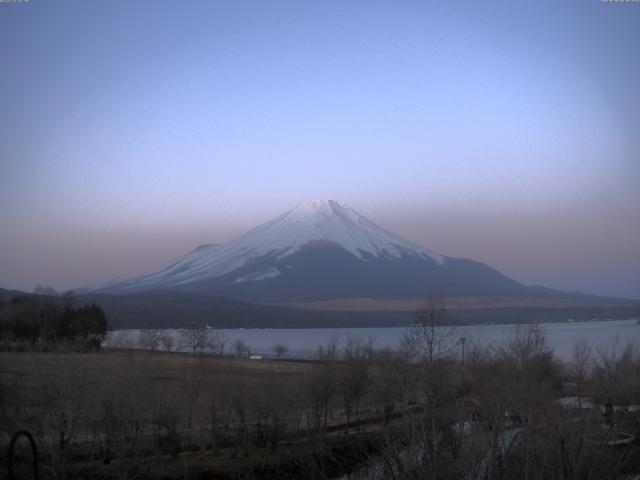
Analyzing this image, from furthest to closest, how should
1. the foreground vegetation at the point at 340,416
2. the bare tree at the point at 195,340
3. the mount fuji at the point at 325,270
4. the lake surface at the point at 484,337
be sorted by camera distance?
the mount fuji at the point at 325,270, the bare tree at the point at 195,340, the lake surface at the point at 484,337, the foreground vegetation at the point at 340,416

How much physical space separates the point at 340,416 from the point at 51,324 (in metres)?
28.8

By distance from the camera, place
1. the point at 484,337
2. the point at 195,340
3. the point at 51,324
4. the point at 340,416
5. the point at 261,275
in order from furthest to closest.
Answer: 1. the point at 261,275
2. the point at 484,337
3. the point at 195,340
4. the point at 51,324
5. the point at 340,416

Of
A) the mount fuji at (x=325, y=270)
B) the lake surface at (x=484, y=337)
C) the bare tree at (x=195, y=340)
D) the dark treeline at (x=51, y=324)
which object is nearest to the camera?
the lake surface at (x=484, y=337)

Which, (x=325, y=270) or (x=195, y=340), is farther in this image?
(x=325, y=270)

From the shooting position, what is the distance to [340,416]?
26938mm

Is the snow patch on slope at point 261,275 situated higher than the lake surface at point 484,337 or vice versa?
the snow patch on slope at point 261,275

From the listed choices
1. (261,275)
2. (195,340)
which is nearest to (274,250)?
(261,275)

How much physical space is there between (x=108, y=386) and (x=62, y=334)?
32069mm

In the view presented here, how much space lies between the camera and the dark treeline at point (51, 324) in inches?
1854

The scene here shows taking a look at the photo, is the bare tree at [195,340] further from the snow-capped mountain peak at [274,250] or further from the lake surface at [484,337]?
the snow-capped mountain peak at [274,250]

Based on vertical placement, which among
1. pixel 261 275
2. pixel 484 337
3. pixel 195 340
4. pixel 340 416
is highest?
pixel 261 275

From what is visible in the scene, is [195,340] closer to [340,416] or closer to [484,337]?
[484,337]

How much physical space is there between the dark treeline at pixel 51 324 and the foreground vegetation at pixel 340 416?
14.8 m

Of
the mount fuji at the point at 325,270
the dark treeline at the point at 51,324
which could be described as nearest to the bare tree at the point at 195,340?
the dark treeline at the point at 51,324
